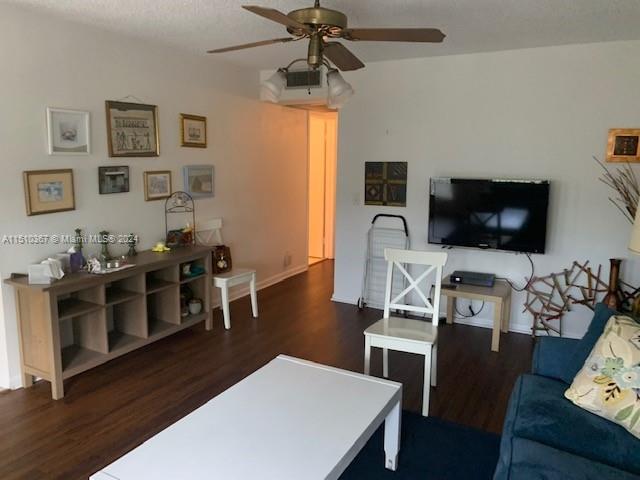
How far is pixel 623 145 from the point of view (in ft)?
12.6

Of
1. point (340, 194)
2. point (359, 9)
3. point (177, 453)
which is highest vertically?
point (359, 9)

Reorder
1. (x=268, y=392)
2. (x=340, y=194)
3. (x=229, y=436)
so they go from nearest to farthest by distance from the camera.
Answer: (x=229, y=436)
(x=268, y=392)
(x=340, y=194)

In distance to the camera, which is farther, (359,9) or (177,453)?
A: (359,9)

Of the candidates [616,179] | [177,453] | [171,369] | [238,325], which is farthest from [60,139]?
[616,179]

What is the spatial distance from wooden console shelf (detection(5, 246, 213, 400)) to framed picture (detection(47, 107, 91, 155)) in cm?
88

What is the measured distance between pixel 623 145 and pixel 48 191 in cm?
425

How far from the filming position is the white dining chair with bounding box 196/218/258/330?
14.4ft

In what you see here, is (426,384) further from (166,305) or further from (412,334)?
(166,305)

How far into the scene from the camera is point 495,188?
4.18 m

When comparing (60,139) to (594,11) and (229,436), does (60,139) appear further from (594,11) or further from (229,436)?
(594,11)

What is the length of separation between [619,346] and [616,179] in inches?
89.1

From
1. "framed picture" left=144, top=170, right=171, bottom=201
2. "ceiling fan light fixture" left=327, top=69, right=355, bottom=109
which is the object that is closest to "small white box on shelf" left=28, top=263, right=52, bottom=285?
"framed picture" left=144, top=170, right=171, bottom=201

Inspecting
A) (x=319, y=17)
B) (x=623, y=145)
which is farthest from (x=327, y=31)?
(x=623, y=145)

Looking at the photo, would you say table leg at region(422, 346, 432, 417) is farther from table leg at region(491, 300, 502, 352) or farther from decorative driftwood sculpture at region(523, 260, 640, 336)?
decorative driftwood sculpture at region(523, 260, 640, 336)
